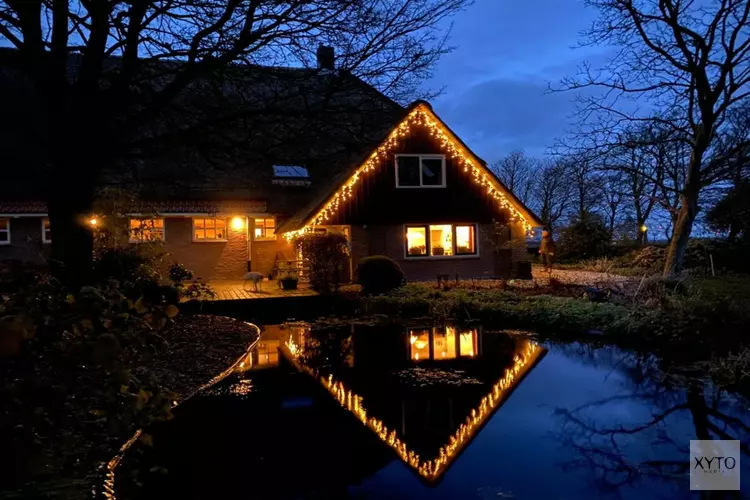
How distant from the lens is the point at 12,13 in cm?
636

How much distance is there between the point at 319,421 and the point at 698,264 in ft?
70.2

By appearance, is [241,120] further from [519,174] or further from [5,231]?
[519,174]

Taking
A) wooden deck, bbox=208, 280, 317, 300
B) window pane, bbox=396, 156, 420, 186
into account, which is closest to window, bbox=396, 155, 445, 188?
window pane, bbox=396, 156, 420, 186

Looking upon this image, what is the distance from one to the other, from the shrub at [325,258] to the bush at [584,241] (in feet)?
57.8

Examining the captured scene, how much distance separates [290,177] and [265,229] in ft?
7.86

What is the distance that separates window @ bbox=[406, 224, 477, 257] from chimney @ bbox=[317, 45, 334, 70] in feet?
37.8

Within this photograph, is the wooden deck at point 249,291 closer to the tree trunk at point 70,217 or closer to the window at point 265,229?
the window at point 265,229

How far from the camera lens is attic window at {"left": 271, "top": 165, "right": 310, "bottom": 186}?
68.1 feet

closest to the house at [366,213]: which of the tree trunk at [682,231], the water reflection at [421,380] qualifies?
the tree trunk at [682,231]

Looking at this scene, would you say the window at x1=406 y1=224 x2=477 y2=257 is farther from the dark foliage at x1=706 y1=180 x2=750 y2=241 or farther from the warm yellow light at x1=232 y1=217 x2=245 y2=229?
the dark foliage at x1=706 y1=180 x2=750 y2=241

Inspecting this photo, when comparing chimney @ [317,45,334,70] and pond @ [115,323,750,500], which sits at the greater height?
chimney @ [317,45,334,70]

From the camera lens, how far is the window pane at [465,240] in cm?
1925

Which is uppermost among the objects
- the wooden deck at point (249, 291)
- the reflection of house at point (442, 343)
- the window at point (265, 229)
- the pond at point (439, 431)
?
the window at point (265, 229)

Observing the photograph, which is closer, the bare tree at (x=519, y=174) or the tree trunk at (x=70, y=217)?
the tree trunk at (x=70, y=217)
